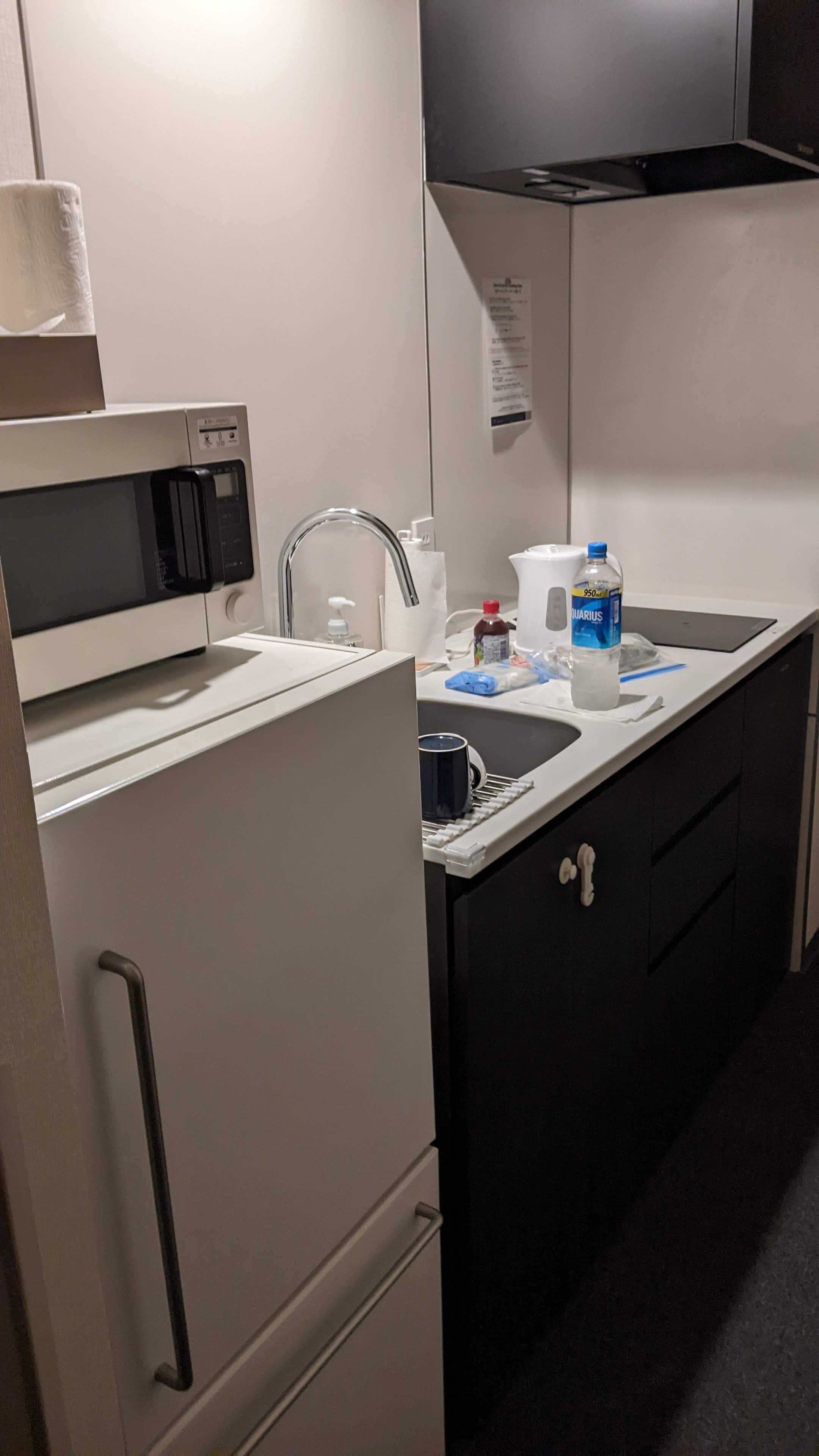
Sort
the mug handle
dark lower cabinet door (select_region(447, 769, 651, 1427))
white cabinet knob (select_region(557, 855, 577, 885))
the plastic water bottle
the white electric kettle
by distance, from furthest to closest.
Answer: the white electric kettle < the plastic water bottle < the mug handle < white cabinet knob (select_region(557, 855, 577, 885)) < dark lower cabinet door (select_region(447, 769, 651, 1427))

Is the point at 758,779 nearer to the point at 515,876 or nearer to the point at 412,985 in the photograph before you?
the point at 515,876

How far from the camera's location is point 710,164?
7.45 ft

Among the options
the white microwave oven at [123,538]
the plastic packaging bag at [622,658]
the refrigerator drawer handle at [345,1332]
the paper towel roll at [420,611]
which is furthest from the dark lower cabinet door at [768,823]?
the white microwave oven at [123,538]

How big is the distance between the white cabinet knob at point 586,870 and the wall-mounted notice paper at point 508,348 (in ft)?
3.91

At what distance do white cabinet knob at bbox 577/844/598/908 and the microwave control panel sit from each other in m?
0.65

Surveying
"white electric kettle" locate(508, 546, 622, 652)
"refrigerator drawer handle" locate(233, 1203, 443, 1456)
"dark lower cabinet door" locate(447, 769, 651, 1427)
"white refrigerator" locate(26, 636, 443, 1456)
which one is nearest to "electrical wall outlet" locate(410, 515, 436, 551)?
"white electric kettle" locate(508, 546, 622, 652)

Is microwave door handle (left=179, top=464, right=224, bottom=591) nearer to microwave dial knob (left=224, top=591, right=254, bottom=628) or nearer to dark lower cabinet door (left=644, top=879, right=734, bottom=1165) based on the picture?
microwave dial knob (left=224, top=591, right=254, bottom=628)

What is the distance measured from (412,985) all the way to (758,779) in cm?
128

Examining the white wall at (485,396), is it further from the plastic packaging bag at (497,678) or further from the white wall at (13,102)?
the white wall at (13,102)

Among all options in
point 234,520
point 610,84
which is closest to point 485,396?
point 610,84

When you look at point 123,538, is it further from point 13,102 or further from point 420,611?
point 420,611

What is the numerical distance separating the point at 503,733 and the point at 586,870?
0.35 meters

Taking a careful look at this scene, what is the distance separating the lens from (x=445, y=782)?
1.47m

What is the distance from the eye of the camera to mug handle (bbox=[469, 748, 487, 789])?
1.67m
